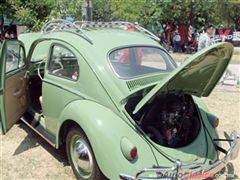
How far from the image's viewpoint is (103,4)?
29984 mm

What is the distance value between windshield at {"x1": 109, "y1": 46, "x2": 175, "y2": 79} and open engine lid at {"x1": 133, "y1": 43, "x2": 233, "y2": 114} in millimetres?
679

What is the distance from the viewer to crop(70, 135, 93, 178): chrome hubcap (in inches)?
148

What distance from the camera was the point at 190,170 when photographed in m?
3.41

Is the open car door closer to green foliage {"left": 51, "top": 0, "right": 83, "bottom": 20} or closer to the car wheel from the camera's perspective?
the car wheel

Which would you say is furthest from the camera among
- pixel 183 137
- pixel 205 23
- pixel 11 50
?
pixel 205 23

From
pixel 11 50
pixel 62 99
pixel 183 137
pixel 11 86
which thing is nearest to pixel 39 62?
pixel 11 50

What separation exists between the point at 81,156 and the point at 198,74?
1686 mm

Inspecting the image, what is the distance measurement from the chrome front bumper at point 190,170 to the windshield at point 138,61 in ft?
4.15

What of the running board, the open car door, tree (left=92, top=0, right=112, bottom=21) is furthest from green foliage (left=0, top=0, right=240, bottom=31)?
the running board

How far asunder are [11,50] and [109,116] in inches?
99.0

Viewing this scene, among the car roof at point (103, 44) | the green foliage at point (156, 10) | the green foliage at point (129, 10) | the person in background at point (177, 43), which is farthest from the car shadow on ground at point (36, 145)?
the green foliage at point (129, 10)

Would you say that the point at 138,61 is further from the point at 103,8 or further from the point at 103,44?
the point at 103,8

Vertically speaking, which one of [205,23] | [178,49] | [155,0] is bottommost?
[178,49]

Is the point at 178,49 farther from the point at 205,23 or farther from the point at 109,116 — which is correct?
the point at 109,116
